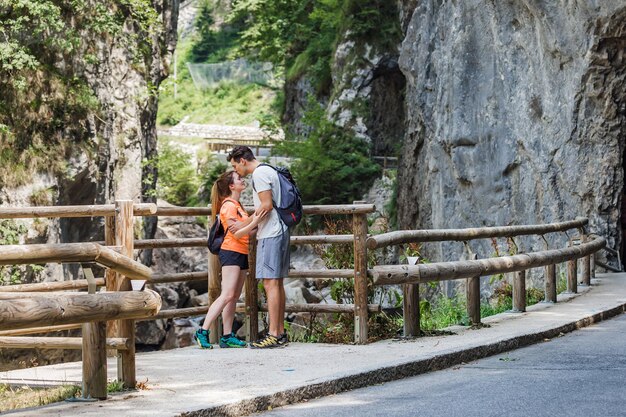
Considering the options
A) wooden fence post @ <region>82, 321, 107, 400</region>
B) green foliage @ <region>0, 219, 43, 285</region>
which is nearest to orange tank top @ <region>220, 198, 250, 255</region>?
wooden fence post @ <region>82, 321, 107, 400</region>

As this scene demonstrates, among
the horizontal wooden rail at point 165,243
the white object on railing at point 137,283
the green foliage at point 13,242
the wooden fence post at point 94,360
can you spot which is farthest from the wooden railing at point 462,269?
the green foliage at point 13,242

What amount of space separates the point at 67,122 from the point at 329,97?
21817 millimetres

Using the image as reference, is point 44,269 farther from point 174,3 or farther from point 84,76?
point 174,3

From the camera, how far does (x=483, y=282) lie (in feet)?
82.6

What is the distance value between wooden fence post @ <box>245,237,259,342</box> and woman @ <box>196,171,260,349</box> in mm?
471

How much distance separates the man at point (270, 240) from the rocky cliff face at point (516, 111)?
1255 centimetres

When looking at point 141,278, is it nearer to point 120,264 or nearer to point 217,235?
point 120,264

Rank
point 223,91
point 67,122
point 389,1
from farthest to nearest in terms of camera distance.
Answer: point 223,91
point 389,1
point 67,122

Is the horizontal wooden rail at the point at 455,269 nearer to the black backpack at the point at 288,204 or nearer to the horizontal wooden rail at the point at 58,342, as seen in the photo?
the black backpack at the point at 288,204

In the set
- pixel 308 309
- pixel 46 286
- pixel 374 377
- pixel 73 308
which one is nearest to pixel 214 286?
pixel 308 309

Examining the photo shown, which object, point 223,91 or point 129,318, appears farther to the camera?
point 223,91

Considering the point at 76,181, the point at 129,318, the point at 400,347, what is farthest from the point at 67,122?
the point at 129,318

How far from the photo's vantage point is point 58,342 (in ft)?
24.5

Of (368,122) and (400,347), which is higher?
(368,122)
